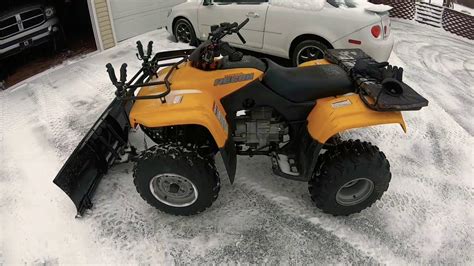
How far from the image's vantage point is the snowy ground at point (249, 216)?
3076 mm

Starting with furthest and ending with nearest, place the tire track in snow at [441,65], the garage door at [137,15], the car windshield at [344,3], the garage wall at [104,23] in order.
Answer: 1. the garage door at [137,15]
2. the garage wall at [104,23]
3. the car windshield at [344,3]
4. the tire track in snow at [441,65]

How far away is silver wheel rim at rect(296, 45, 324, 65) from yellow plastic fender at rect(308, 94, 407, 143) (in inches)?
120

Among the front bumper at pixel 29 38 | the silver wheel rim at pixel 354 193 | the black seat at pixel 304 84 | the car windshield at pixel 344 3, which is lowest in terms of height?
the silver wheel rim at pixel 354 193

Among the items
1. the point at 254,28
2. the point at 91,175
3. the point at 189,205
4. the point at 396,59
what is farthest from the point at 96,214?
the point at 396,59

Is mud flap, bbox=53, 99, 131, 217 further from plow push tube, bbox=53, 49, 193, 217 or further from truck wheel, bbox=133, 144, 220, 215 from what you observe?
truck wheel, bbox=133, 144, 220, 215

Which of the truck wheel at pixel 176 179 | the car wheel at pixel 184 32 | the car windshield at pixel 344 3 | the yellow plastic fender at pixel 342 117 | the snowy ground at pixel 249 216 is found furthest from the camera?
the car wheel at pixel 184 32

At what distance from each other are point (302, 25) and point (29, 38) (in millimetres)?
5364

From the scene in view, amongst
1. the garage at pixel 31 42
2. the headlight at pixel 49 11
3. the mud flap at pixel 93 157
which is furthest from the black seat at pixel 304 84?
the headlight at pixel 49 11

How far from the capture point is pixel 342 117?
2.82 m

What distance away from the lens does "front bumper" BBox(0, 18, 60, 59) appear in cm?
636

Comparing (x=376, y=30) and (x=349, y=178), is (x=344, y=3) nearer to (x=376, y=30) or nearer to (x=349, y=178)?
(x=376, y=30)

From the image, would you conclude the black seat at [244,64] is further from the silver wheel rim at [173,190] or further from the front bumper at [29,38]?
the front bumper at [29,38]

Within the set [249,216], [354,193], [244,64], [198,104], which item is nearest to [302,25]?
[244,64]

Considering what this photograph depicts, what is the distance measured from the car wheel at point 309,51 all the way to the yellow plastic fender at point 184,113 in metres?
3.39
